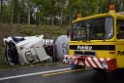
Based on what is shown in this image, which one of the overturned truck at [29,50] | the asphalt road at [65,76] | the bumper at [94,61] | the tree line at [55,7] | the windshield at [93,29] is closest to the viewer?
the bumper at [94,61]

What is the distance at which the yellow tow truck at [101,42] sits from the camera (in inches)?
329

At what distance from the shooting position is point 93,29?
9.08 m

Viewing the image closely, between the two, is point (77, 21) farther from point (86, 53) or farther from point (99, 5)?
point (99, 5)

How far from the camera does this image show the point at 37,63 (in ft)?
46.3

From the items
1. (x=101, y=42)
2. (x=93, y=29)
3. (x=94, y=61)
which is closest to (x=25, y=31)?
(x=93, y=29)

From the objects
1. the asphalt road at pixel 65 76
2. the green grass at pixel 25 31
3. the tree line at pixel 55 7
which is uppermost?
the tree line at pixel 55 7

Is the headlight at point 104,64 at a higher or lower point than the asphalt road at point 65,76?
higher

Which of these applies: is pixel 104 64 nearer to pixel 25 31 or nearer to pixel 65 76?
pixel 65 76

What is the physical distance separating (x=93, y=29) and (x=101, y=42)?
27.0 inches

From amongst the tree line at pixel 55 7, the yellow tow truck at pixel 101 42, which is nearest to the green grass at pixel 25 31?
the tree line at pixel 55 7

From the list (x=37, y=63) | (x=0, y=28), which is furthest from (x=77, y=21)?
(x=0, y=28)

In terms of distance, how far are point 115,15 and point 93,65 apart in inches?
67.0

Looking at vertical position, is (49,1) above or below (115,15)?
above

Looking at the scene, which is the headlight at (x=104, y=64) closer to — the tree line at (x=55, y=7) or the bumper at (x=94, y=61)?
the bumper at (x=94, y=61)
